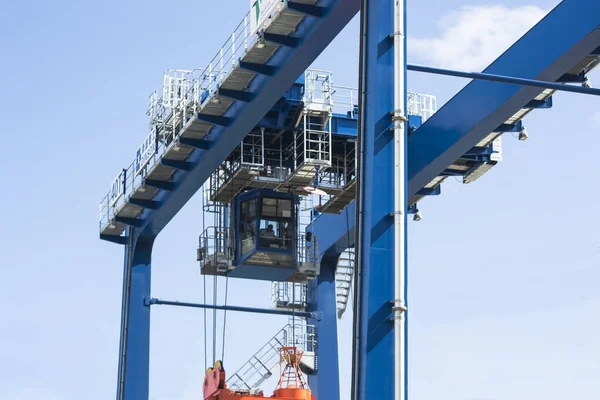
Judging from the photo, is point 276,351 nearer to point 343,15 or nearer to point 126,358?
point 126,358

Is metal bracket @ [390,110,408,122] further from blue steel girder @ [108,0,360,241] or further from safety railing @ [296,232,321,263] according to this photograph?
safety railing @ [296,232,321,263]

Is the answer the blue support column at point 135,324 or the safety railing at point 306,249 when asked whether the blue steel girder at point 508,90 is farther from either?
the blue support column at point 135,324

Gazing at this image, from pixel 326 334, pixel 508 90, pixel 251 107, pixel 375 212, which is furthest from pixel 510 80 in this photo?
pixel 326 334

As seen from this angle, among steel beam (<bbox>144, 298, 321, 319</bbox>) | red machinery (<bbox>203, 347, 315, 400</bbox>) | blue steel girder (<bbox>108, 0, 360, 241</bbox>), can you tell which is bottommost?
red machinery (<bbox>203, 347, 315, 400</bbox>)

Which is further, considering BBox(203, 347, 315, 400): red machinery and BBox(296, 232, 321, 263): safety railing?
BBox(296, 232, 321, 263): safety railing

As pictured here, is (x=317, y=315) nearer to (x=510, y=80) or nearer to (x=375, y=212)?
(x=375, y=212)

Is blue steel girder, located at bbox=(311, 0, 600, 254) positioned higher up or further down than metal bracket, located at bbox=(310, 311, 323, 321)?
higher up

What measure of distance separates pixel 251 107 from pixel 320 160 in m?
4.14

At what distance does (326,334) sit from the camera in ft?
131

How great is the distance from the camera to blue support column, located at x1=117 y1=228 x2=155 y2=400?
3744cm

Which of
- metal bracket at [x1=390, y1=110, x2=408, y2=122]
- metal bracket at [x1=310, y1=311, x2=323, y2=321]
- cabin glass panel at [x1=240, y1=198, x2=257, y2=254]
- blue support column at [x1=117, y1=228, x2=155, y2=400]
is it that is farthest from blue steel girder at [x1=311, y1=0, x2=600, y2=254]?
blue support column at [x1=117, y1=228, x2=155, y2=400]

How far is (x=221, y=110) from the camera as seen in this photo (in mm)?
30000

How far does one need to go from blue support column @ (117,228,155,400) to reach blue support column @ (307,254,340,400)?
19.7 feet

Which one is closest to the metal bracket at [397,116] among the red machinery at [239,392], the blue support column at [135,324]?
the red machinery at [239,392]
